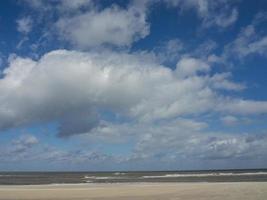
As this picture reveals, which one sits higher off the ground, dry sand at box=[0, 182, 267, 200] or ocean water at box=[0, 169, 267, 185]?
ocean water at box=[0, 169, 267, 185]

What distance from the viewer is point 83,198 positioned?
3278cm

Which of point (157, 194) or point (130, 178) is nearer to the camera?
point (157, 194)

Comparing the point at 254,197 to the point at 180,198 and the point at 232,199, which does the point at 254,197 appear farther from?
the point at 180,198

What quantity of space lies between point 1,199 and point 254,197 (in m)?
19.8

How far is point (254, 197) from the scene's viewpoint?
2833 cm

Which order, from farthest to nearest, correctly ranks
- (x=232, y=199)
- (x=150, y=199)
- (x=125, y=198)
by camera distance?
(x=125, y=198), (x=150, y=199), (x=232, y=199)

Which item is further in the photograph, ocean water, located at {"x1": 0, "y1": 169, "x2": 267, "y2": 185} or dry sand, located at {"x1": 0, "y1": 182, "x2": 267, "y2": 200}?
ocean water, located at {"x1": 0, "y1": 169, "x2": 267, "y2": 185}

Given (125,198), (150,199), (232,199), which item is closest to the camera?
(232,199)

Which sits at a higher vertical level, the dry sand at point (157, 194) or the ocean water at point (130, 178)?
the ocean water at point (130, 178)

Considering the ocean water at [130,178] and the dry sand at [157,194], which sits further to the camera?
the ocean water at [130,178]

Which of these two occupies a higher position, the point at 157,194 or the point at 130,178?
the point at 130,178

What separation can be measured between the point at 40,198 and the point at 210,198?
13.9 metres

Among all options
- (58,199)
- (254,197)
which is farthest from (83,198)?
(254,197)

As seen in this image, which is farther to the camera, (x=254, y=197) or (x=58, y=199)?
(x=58, y=199)
